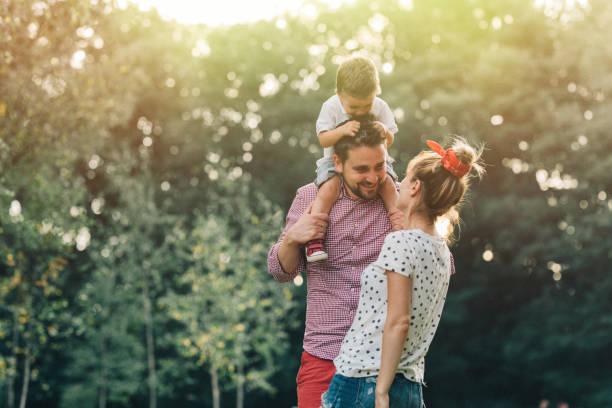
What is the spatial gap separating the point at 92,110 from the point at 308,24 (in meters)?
11.5

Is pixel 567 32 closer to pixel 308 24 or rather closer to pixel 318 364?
pixel 308 24

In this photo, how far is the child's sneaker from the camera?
3.18 m

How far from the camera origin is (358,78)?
328cm

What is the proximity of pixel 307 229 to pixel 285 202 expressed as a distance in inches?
692

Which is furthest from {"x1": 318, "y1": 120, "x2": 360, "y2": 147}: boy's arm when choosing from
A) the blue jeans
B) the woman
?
the blue jeans

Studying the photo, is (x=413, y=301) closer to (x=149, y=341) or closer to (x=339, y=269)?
(x=339, y=269)

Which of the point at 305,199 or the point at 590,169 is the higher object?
the point at 590,169

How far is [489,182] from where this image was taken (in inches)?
784

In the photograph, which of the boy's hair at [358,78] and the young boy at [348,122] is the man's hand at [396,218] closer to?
the young boy at [348,122]

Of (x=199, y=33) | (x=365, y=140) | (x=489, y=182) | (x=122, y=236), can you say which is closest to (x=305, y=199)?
(x=365, y=140)

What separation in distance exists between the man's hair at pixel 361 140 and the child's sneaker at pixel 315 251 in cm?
37

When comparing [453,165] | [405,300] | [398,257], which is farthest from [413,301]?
[453,165]

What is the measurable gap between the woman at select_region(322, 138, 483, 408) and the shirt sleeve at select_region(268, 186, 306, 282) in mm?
661

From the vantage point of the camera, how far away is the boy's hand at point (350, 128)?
3217 millimetres
